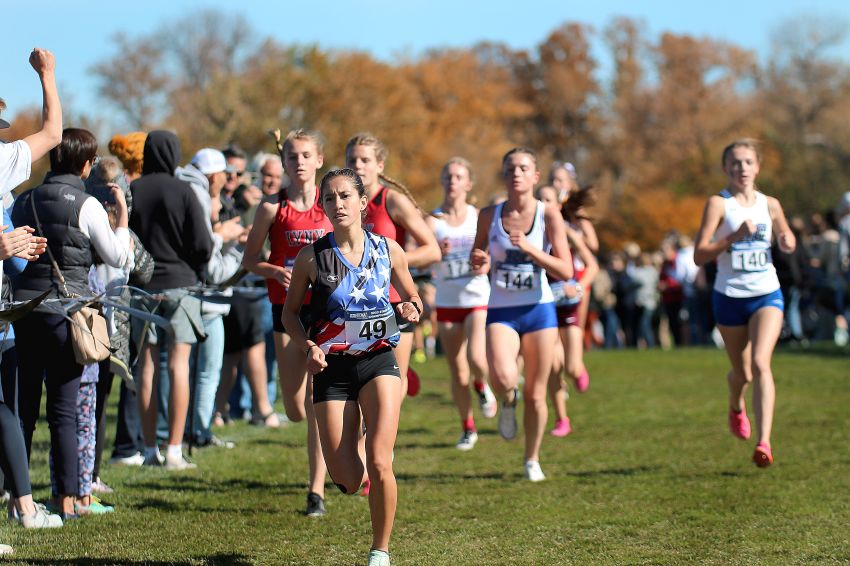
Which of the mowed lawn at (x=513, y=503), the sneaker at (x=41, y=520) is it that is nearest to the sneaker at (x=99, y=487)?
the mowed lawn at (x=513, y=503)

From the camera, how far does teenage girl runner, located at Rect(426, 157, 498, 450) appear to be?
1049 centimetres

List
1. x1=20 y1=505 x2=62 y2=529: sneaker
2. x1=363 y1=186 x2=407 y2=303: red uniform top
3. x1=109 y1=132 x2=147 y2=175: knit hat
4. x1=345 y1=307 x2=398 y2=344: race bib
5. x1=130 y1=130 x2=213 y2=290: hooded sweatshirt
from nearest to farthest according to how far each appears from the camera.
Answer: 1. x1=345 y1=307 x2=398 y2=344: race bib
2. x1=20 y1=505 x2=62 y2=529: sneaker
3. x1=363 y1=186 x2=407 y2=303: red uniform top
4. x1=130 y1=130 x2=213 y2=290: hooded sweatshirt
5. x1=109 y1=132 x2=147 y2=175: knit hat

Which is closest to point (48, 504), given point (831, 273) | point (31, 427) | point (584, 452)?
point (31, 427)

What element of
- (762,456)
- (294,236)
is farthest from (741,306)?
(294,236)

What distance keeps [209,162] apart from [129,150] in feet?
2.39

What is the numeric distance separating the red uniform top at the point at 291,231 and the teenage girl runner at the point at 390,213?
1.31ft

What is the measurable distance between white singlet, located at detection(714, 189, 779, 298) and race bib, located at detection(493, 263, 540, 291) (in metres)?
1.48

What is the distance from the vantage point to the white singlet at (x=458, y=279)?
34.6ft

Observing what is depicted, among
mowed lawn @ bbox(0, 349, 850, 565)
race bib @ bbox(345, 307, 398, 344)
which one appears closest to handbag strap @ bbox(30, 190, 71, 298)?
mowed lawn @ bbox(0, 349, 850, 565)

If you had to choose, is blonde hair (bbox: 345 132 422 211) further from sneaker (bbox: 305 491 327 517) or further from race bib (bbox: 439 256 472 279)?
race bib (bbox: 439 256 472 279)

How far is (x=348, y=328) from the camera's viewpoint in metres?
6.02

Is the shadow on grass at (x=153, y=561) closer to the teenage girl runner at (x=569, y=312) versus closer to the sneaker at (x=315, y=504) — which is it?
the sneaker at (x=315, y=504)

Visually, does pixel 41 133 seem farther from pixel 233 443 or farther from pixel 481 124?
pixel 481 124

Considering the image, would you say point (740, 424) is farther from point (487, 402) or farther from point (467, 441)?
point (487, 402)
